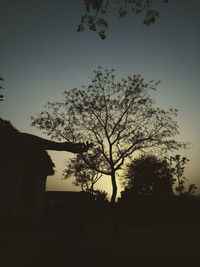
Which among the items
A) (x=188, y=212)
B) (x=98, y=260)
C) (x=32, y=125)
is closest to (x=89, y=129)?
(x=32, y=125)

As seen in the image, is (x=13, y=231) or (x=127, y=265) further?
(x=13, y=231)

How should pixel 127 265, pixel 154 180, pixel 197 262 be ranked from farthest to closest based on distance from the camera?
pixel 154 180
pixel 197 262
pixel 127 265

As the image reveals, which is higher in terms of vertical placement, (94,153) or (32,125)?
(32,125)

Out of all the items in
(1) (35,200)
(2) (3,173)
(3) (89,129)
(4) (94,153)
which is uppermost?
(3) (89,129)

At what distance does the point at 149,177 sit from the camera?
47844mm

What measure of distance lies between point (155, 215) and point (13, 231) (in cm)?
2195

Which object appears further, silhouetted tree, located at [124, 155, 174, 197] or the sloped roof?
silhouetted tree, located at [124, 155, 174, 197]

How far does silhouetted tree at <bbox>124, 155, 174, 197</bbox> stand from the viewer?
44.4m

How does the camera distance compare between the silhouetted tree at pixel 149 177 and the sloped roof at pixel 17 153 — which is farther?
the silhouetted tree at pixel 149 177

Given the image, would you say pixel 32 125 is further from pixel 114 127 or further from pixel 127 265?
pixel 127 265

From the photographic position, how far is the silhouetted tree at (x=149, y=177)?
4441 centimetres

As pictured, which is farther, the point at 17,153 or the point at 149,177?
the point at 149,177

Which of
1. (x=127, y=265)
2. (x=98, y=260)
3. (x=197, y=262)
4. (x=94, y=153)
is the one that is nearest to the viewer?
(x=127, y=265)

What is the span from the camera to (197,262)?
8570 millimetres
